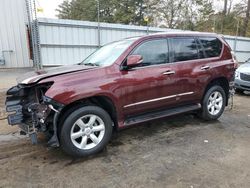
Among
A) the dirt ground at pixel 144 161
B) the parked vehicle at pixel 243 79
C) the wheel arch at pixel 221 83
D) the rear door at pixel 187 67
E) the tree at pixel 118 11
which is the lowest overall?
the dirt ground at pixel 144 161

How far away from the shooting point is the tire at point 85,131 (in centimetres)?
334

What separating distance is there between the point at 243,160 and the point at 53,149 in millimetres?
2921

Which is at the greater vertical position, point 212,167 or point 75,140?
point 75,140

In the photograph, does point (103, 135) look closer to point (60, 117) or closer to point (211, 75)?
point (60, 117)

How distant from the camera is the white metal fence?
9.80m

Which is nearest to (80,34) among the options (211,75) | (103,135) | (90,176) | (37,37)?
(37,37)

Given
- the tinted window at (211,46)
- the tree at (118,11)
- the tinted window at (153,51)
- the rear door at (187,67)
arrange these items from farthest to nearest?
the tree at (118,11) < the tinted window at (211,46) < the rear door at (187,67) < the tinted window at (153,51)

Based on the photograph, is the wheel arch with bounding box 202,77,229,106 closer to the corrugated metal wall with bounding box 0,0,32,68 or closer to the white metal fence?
the white metal fence

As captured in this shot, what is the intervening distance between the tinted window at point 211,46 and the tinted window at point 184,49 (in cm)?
30

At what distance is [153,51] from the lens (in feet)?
13.8

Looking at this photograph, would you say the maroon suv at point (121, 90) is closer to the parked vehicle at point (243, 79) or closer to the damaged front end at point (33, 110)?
the damaged front end at point (33, 110)

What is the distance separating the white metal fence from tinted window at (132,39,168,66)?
22.3 feet

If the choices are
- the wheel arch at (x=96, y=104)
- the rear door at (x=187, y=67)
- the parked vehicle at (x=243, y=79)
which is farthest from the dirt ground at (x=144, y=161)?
the parked vehicle at (x=243, y=79)

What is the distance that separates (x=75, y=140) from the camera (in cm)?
351
